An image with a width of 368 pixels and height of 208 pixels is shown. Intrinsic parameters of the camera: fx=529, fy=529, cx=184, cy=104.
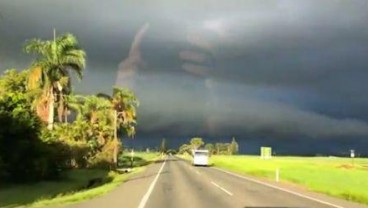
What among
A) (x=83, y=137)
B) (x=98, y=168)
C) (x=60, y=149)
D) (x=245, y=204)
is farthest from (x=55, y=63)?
(x=245, y=204)

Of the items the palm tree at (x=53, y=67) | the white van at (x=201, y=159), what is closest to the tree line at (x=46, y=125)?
the palm tree at (x=53, y=67)

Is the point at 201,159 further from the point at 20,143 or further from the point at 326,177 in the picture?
the point at 20,143

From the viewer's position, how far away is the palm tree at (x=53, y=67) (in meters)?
46.6

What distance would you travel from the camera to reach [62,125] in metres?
59.9

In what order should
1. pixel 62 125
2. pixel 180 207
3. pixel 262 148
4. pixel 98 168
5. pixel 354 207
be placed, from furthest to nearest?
pixel 262 148
pixel 98 168
pixel 62 125
pixel 354 207
pixel 180 207

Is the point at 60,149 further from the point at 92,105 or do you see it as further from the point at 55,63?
the point at 92,105

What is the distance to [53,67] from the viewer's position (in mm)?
47094

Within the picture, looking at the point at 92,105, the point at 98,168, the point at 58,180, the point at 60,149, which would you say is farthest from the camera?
the point at 92,105

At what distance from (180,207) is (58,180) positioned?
74.3 ft

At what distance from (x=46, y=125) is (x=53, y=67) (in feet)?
17.3

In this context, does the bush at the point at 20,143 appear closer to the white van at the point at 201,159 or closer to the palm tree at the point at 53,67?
the palm tree at the point at 53,67

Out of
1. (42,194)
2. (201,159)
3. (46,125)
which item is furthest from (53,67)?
(201,159)

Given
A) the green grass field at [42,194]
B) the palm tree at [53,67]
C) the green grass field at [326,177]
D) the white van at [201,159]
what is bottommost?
the green grass field at [42,194]

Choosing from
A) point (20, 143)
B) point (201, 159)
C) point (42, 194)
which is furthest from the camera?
point (201, 159)
